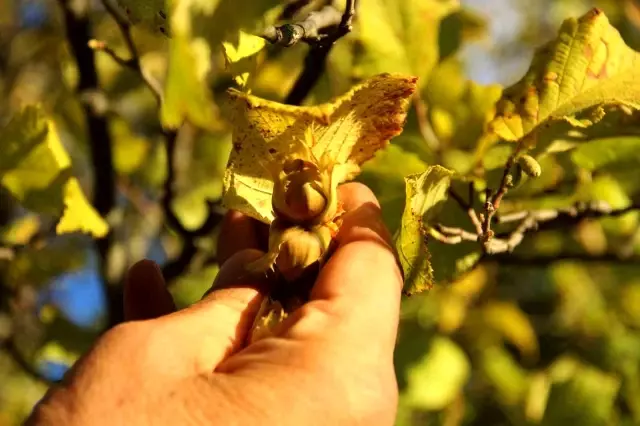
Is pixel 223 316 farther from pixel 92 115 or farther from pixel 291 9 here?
pixel 92 115

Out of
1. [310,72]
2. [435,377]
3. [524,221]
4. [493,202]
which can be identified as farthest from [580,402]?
[310,72]

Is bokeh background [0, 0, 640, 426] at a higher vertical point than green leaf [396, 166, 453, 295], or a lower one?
lower

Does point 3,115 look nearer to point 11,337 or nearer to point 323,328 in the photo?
point 11,337

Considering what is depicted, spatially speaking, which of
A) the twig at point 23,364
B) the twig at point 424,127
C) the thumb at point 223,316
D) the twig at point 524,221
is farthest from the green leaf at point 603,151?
the twig at point 23,364

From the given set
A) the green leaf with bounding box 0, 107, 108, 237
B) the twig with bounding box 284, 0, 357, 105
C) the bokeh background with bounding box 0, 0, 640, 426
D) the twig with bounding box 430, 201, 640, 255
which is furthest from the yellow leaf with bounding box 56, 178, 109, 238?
the twig with bounding box 430, 201, 640, 255

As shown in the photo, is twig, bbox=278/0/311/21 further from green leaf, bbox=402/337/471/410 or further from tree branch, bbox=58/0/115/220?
green leaf, bbox=402/337/471/410

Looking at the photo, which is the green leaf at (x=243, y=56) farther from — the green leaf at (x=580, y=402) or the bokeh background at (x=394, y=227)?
the green leaf at (x=580, y=402)

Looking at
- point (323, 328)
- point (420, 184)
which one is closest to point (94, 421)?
point (323, 328)
